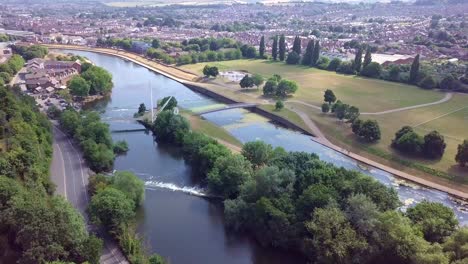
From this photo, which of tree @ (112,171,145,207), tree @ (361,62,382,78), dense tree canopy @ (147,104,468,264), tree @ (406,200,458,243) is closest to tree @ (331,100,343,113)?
dense tree canopy @ (147,104,468,264)

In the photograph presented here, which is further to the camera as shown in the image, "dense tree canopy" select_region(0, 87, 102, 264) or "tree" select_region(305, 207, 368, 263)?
"tree" select_region(305, 207, 368, 263)

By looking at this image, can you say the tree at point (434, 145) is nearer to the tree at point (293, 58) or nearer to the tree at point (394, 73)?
the tree at point (394, 73)

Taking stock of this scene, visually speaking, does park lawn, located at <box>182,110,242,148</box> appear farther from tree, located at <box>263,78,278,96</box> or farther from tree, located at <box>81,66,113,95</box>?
tree, located at <box>81,66,113,95</box>

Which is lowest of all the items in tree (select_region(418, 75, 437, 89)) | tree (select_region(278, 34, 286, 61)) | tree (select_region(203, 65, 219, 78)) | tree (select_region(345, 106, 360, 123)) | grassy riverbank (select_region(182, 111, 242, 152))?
grassy riverbank (select_region(182, 111, 242, 152))

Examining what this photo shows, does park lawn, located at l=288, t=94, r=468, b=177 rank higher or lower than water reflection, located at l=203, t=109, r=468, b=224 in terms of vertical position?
higher

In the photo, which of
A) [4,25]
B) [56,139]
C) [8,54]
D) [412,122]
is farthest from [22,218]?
[4,25]

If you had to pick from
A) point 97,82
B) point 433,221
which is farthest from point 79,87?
point 433,221

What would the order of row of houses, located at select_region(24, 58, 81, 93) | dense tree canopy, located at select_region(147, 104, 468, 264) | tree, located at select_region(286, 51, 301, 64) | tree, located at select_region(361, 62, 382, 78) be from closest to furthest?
dense tree canopy, located at select_region(147, 104, 468, 264) < row of houses, located at select_region(24, 58, 81, 93) < tree, located at select_region(361, 62, 382, 78) < tree, located at select_region(286, 51, 301, 64)

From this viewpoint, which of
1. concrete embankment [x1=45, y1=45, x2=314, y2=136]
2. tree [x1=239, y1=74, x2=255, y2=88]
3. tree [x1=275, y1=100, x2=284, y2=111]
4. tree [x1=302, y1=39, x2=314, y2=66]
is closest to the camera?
concrete embankment [x1=45, y1=45, x2=314, y2=136]
